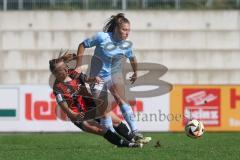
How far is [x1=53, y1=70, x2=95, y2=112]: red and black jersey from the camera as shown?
11539mm

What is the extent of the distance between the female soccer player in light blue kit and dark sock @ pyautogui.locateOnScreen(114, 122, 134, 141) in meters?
0.11

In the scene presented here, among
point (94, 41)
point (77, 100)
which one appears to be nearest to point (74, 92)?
point (77, 100)

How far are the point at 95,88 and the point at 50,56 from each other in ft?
57.7

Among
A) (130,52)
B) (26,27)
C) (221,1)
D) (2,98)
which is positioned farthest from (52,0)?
(130,52)

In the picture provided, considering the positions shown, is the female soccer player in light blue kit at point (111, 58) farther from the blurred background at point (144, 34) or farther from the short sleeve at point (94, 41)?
the blurred background at point (144, 34)

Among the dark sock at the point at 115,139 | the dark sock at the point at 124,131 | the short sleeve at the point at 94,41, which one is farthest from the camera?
the short sleeve at the point at 94,41

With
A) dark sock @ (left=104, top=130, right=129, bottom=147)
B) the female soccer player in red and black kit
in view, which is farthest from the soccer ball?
dark sock @ (left=104, top=130, right=129, bottom=147)

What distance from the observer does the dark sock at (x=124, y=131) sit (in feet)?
38.6

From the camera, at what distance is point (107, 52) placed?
1216 centimetres

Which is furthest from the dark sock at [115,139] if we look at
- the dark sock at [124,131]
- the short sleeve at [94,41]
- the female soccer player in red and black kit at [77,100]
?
the short sleeve at [94,41]

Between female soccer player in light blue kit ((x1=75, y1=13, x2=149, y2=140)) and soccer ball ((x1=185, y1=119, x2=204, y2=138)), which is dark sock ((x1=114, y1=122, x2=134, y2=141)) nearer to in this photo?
female soccer player in light blue kit ((x1=75, y1=13, x2=149, y2=140))

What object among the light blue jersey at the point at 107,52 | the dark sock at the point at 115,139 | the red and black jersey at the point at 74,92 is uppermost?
the light blue jersey at the point at 107,52

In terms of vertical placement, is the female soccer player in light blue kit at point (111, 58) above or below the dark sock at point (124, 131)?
above

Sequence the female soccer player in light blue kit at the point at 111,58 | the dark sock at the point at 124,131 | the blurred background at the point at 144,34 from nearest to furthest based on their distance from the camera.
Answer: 1. the dark sock at the point at 124,131
2. the female soccer player in light blue kit at the point at 111,58
3. the blurred background at the point at 144,34
